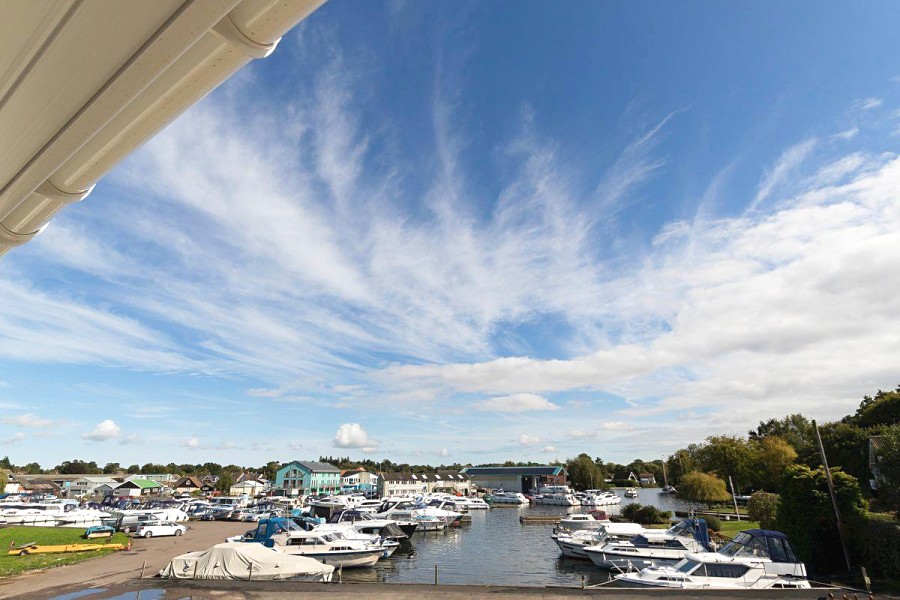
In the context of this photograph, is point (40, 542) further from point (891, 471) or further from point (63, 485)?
point (63, 485)

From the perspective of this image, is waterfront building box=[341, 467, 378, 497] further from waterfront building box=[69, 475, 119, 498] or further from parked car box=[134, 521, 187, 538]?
parked car box=[134, 521, 187, 538]

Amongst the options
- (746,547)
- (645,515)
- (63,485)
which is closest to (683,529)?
(746,547)

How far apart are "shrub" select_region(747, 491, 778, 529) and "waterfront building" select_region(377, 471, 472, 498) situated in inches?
3200

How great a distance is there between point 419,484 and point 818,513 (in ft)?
345

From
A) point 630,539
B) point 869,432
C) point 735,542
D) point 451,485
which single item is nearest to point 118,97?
point 735,542

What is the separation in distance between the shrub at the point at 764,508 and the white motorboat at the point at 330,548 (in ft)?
90.2

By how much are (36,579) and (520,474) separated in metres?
115

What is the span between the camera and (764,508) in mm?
36094

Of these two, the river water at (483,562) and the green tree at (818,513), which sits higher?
the green tree at (818,513)

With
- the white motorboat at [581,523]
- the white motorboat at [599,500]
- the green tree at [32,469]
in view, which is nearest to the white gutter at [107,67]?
the white motorboat at [581,523]

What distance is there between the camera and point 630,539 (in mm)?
33219

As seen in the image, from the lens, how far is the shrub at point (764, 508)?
111 feet

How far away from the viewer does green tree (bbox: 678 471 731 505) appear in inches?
2325

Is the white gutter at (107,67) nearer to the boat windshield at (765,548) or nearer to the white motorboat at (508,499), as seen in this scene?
the boat windshield at (765,548)
